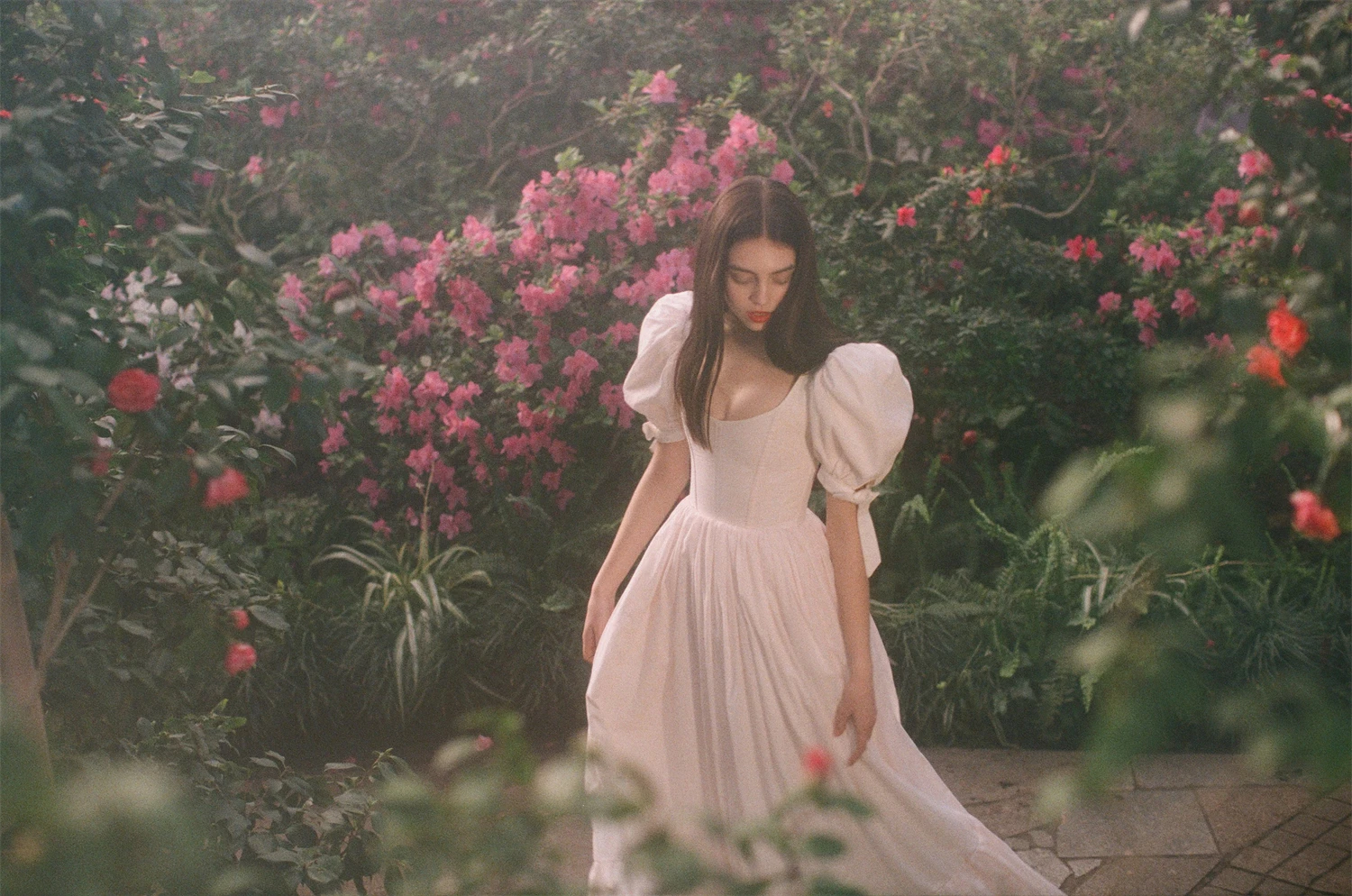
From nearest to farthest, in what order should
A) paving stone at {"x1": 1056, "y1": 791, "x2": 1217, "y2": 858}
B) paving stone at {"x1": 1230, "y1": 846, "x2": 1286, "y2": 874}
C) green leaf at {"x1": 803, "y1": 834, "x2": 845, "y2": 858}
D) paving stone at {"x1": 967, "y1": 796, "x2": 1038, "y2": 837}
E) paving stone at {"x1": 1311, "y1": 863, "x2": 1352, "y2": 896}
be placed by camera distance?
green leaf at {"x1": 803, "y1": 834, "x2": 845, "y2": 858} < paving stone at {"x1": 1311, "y1": 863, "x2": 1352, "y2": 896} < paving stone at {"x1": 1230, "y1": 846, "x2": 1286, "y2": 874} < paving stone at {"x1": 1056, "y1": 791, "x2": 1217, "y2": 858} < paving stone at {"x1": 967, "y1": 796, "x2": 1038, "y2": 837}

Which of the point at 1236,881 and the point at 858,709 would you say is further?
the point at 1236,881

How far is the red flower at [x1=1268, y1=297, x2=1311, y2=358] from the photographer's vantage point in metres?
1.10

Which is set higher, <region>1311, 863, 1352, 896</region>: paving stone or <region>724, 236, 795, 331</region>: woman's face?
<region>724, 236, 795, 331</region>: woman's face

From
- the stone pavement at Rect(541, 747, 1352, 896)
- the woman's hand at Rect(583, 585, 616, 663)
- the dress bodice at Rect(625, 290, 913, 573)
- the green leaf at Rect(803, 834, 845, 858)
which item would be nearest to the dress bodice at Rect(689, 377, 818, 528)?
the dress bodice at Rect(625, 290, 913, 573)

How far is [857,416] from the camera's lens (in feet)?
7.22

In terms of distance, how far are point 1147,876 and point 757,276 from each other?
1.72 m

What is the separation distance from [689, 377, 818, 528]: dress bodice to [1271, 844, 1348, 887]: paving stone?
1488 millimetres

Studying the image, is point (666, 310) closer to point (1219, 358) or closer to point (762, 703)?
point (762, 703)

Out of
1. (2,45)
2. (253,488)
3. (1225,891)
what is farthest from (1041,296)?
(2,45)

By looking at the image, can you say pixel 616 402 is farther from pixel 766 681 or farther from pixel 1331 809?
pixel 1331 809

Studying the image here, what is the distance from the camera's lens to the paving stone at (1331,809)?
3.02 m

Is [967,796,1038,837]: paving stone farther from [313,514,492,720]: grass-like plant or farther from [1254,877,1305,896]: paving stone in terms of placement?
[313,514,492,720]: grass-like plant

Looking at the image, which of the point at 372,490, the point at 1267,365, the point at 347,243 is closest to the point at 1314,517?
the point at 1267,365

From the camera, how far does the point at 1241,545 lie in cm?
93
